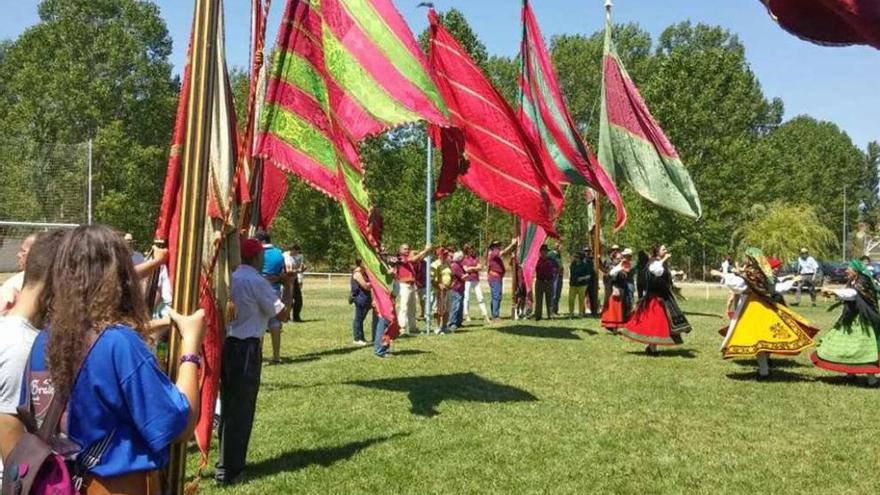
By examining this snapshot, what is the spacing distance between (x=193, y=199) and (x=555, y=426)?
5.96 metres

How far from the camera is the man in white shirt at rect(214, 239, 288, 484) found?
6.66m

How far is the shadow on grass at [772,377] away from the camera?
38.2 ft

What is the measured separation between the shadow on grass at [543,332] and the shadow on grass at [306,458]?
31.1 feet

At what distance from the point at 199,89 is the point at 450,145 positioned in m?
8.34

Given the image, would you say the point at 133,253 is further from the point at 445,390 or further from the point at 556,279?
the point at 556,279

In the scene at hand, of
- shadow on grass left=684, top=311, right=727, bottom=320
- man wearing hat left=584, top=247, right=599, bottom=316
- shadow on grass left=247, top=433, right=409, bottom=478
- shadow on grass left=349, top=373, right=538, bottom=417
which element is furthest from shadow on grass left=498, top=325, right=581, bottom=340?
shadow on grass left=247, top=433, right=409, bottom=478

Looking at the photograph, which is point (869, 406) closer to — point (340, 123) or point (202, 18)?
point (340, 123)

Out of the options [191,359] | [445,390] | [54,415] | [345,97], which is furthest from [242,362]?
[445,390]

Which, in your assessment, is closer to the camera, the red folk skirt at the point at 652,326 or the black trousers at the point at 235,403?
the black trousers at the point at 235,403

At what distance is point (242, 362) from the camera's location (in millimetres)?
6773

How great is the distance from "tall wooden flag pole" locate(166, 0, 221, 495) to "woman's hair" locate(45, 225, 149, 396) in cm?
54

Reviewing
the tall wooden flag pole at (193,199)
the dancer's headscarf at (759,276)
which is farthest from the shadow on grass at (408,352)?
the tall wooden flag pole at (193,199)

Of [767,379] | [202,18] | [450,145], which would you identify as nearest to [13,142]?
[450,145]

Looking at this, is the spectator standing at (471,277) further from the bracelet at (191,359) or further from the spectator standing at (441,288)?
the bracelet at (191,359)
